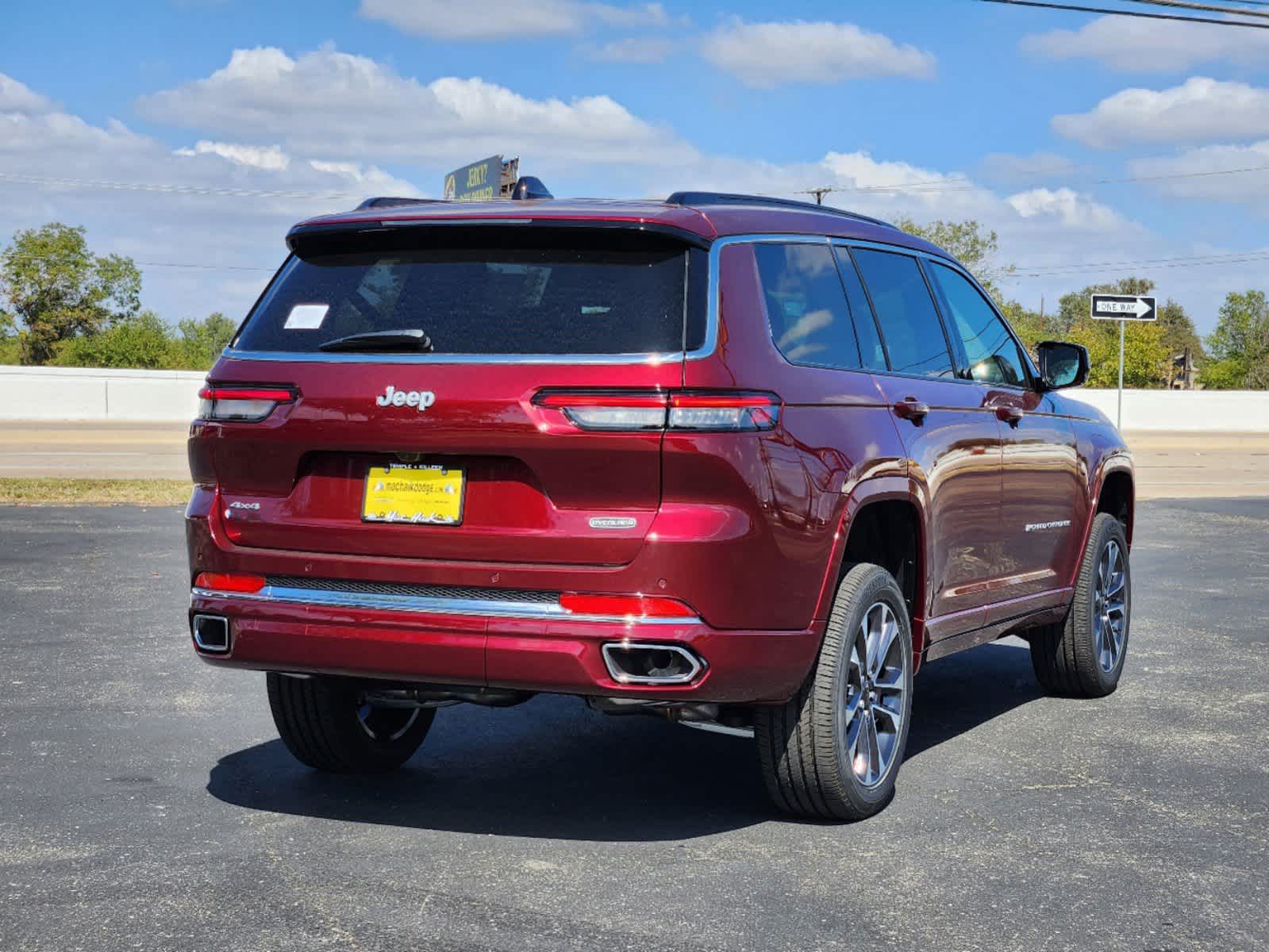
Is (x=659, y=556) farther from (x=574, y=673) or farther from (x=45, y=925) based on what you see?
(x=45, y=925)

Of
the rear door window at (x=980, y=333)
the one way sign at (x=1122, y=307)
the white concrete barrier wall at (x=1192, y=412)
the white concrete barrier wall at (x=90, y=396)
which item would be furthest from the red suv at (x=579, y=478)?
the white concrete barrier wall at (x=1192, y=412)

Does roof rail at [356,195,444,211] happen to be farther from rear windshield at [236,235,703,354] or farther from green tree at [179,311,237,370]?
green tree at [179,311,237,370]

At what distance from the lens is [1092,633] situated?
23.9ft

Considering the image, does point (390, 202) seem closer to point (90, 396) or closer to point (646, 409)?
point (646, 409)

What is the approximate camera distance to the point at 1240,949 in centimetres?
397

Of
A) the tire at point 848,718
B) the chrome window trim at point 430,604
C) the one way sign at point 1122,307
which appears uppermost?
the one way sign at point 1122,307

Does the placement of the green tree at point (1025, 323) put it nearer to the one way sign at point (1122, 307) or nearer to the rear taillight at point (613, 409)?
the one way sign at point (1122, 307)

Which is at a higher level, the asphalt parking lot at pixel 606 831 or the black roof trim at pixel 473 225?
the black roof trim at pixel 473 225

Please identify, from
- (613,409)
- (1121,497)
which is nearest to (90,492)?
(1121,497)

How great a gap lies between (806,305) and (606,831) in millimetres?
1766

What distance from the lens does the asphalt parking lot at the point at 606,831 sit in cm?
409

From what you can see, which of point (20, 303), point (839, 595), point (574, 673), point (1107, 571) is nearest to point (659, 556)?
point (574, 673)

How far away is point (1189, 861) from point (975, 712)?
242 cm

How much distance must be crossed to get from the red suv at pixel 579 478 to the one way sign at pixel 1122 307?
18808 millimetres
